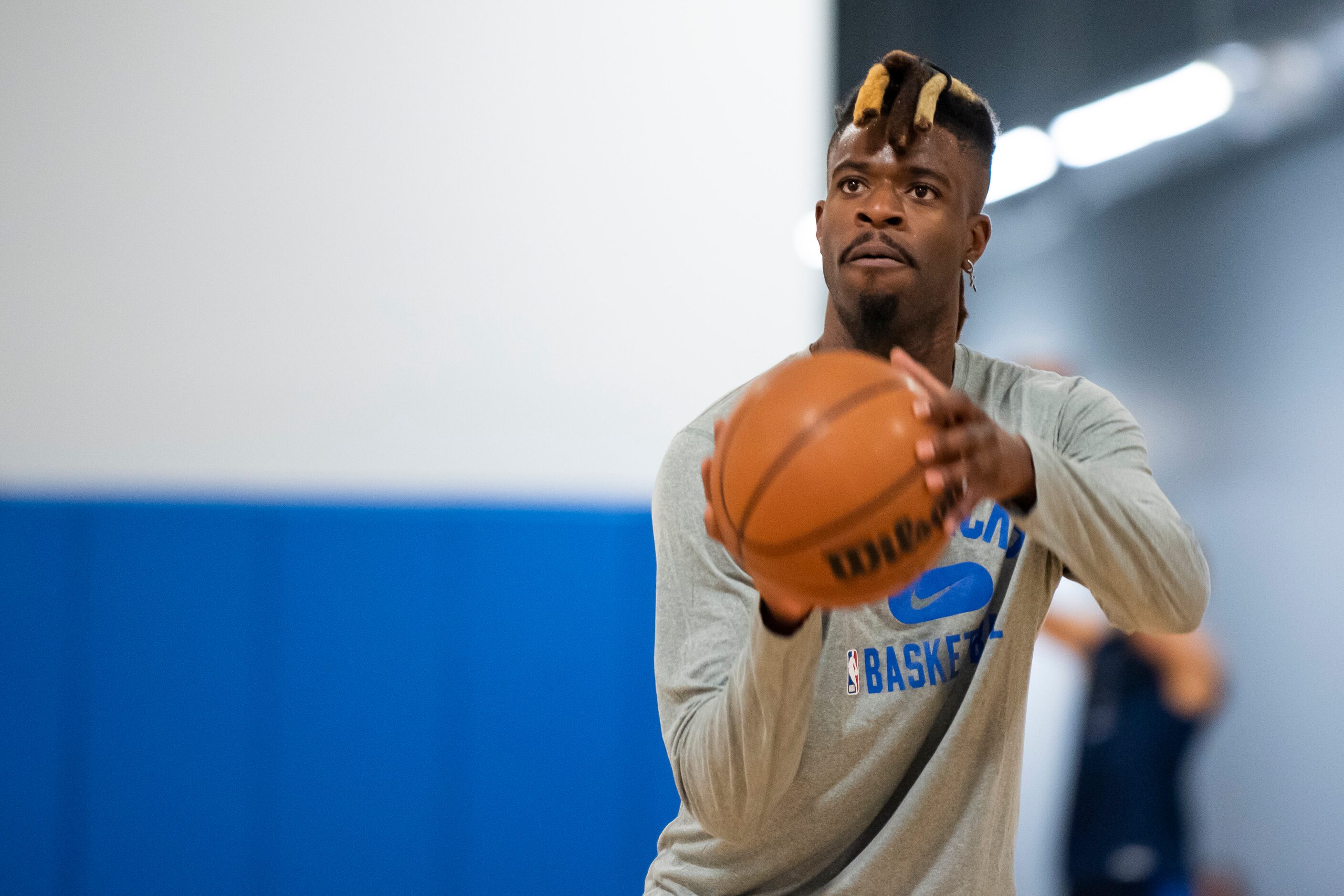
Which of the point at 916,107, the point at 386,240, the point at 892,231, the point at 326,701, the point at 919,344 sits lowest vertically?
the point at 326,701

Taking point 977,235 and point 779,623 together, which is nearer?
point 779,623

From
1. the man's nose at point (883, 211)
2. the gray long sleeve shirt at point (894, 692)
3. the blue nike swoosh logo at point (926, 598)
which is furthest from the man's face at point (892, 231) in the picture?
the blue nike swoosh logo at point (926, 598)

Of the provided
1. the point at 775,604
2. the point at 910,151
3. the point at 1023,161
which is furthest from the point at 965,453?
the point at 1023,161

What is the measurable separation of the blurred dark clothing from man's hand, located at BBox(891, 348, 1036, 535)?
1.77m

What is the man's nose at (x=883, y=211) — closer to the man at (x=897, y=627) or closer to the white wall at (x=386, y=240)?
the man at (x=897, y=627)

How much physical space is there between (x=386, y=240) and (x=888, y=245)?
1444mm

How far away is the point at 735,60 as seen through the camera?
104 inches

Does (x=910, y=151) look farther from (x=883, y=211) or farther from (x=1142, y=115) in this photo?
(x=1142, y=115)

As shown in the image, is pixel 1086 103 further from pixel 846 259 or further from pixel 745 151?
pixel 846 259

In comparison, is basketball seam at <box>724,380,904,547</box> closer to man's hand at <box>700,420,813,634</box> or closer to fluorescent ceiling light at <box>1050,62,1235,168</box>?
man's hand at <box>700,420,813,634</box>

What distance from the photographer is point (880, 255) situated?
48.3 inches

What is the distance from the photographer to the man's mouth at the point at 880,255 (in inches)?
48.2

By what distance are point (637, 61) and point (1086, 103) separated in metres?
1.14

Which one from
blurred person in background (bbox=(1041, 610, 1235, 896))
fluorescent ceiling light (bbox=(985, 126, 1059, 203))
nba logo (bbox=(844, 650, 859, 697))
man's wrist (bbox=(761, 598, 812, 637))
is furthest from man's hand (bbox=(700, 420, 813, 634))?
fluorescent ceiling light (bbox=(985, 126, 1059, 203))
